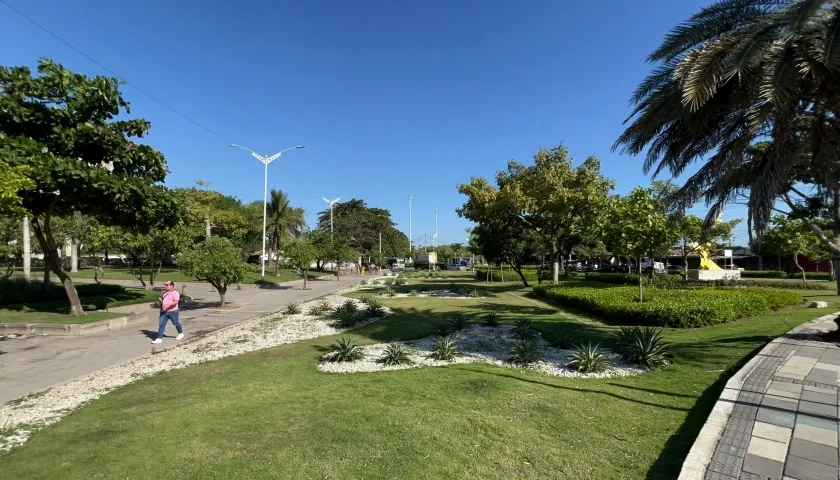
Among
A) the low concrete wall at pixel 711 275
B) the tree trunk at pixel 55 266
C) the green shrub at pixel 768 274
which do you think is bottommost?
the green shrub at pixel 768 274

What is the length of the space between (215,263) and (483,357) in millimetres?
13005

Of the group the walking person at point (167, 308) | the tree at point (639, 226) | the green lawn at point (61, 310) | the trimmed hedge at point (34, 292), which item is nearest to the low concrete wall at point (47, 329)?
the green lawn at point (61, 310)

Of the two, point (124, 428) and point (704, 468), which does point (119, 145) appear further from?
point (704, 468)

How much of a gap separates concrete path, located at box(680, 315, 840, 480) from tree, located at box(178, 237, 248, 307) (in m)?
16.9

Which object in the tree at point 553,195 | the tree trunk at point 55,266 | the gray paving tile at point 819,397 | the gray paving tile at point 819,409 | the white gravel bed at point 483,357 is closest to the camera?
the gray paving tile at point 819,409

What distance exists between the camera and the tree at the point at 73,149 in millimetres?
11969

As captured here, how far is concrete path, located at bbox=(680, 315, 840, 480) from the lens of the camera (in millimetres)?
3553

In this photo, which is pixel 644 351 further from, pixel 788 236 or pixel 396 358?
pixel 788 236

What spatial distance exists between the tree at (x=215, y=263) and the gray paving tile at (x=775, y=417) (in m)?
17.3

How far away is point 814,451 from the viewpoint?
3.85 meters

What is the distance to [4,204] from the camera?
9.21 meters

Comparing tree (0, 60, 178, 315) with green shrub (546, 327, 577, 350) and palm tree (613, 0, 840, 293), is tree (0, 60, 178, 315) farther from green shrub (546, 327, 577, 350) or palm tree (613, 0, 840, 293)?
palm tree (613, 0, 840, 293)

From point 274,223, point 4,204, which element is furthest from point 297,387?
point 274,223

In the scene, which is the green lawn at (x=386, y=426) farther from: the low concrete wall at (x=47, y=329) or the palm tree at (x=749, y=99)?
the low concrete wall at (x=47, y=329)
